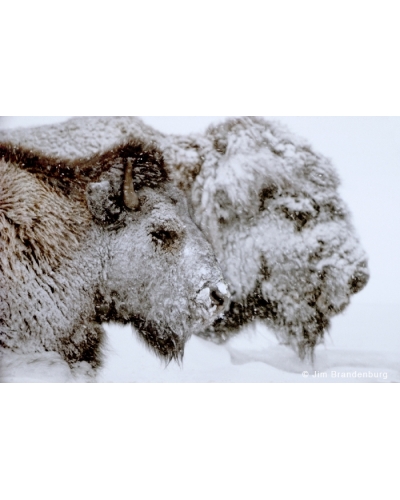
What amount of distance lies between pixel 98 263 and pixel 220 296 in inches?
28.6

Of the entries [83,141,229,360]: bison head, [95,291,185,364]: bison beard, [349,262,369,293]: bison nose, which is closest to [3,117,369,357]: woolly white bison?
[349,262,369,293]: bison nose

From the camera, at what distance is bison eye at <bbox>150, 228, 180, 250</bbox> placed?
273 centimetres

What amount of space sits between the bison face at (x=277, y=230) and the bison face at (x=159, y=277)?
0.37 feet

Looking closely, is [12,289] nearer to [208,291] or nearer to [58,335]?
[58,335]

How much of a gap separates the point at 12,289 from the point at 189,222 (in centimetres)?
109

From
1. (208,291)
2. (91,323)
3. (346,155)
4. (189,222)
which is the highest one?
(346,155)

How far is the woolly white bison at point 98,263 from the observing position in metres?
Result: 2.71

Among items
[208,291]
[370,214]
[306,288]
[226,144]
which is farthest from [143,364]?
[370,214]

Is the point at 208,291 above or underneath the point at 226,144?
underneath

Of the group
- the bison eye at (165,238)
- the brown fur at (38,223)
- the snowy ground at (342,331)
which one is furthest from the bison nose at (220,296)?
the brown fur at (38,223)

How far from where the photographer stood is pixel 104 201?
2.71 meters

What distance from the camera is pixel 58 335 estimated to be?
8.94 ft

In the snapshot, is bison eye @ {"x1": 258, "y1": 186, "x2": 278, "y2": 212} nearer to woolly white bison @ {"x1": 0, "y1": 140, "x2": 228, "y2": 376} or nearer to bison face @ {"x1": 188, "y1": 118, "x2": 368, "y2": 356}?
bison face @ {"x1": 188, "y1": 118, "x2": 368, "y2": 356}

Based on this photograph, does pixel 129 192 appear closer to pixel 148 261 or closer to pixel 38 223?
pixel 148 261
